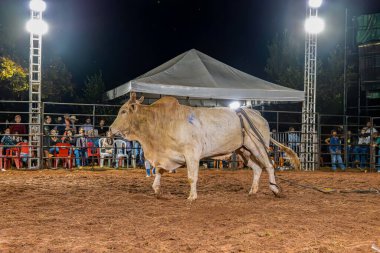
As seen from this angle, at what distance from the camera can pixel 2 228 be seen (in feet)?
15.8

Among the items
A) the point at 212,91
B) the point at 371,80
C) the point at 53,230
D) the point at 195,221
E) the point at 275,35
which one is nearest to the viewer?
the point at 53,230

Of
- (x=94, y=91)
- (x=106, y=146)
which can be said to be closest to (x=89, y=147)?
(x=106, y=146)

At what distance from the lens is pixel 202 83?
14609 mm

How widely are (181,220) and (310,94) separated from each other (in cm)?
1260

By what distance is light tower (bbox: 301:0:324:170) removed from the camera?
15.7m

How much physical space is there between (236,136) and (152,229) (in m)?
3.47

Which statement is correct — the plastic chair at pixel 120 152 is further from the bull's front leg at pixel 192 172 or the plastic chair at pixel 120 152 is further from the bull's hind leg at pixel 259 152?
the bull's front leg at pixel 192 172

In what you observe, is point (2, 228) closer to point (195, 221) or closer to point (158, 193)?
point (195, 221)

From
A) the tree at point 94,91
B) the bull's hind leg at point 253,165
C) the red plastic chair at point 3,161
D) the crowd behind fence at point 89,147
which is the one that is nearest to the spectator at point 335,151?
the crowd behind fence at point 89,147

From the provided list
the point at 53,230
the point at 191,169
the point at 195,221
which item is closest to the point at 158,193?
the point at 191,169

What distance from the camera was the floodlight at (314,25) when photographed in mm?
16078

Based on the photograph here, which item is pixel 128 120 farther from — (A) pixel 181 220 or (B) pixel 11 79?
(B) pixel 11 79

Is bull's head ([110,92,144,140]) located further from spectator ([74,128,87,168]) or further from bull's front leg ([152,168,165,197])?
spectator ([74,128,87,168])

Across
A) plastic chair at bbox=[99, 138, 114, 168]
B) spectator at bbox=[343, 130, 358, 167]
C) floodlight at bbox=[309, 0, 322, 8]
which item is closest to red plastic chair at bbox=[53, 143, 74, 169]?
plastic chair at bbox=[99, 138, 114, 168]
